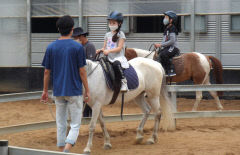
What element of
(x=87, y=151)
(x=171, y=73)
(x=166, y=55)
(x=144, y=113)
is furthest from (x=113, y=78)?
(x=171, y=73)

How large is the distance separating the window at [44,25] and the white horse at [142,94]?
756cm

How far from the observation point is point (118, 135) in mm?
10211

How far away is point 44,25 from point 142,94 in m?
7.98

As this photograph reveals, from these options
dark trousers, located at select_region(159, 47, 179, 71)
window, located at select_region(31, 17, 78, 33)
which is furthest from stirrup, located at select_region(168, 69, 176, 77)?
window, located at select_region(31, 17, 78, 33)

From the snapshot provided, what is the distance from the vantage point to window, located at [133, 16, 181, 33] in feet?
53.2

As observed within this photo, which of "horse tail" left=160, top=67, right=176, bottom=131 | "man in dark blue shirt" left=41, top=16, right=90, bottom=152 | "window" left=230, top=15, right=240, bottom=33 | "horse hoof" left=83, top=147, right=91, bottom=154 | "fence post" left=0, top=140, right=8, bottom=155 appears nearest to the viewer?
"fence post" left=0, top=140, right=8, bottom=155

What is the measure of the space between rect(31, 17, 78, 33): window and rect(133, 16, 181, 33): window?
2.64m

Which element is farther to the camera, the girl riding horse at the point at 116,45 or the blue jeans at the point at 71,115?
the girl riding horse at the point at 116,45

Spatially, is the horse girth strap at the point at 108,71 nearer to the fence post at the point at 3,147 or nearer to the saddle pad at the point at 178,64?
the fence post at the point at 3,147

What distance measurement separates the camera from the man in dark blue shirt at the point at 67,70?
6418 millimetres

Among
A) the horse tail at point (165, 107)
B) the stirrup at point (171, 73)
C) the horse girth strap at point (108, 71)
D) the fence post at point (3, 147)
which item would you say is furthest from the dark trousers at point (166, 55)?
the fence post at point (3, 147)

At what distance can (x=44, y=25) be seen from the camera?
17062mm

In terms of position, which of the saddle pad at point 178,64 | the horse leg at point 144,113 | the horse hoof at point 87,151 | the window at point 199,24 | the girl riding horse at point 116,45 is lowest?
the horse hoof at point 87,151

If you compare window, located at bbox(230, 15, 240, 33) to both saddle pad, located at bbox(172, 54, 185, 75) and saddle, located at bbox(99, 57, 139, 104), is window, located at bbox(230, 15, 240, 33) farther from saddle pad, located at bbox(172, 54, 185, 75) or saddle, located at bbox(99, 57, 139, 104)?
saddle, located at bbox(99, 57, 139, 104)
